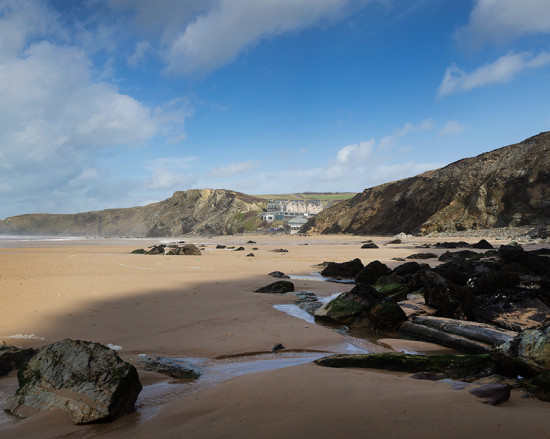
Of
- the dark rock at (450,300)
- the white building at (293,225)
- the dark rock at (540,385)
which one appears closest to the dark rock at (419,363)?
the dark rock at (540,385)

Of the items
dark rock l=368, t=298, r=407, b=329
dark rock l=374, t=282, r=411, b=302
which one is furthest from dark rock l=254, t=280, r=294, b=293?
dark rock l=368, t=298, r=407, b=329

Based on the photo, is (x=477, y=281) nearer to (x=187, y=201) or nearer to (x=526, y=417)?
(x=526, y=417)

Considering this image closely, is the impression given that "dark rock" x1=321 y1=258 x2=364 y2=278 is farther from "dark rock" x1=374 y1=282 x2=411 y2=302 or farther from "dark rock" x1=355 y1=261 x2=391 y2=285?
"dark rock" x1=374 y1=282 x2=411 y2=302

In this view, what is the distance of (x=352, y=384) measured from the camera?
3.27 metres

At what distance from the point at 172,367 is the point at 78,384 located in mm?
1277

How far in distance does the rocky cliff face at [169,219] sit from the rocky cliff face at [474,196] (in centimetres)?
5171

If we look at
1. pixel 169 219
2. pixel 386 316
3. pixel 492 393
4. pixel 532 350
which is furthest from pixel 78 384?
pixel 169 219

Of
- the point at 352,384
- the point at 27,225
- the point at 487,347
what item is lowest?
the point at 487,347

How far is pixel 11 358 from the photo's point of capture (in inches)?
162

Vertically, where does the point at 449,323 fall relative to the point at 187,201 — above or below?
below

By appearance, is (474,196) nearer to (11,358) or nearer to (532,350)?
(532,350)

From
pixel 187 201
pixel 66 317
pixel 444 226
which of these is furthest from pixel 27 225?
pixel 66 317

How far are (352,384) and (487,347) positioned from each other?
114 inches

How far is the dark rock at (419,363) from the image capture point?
12.5 ft
